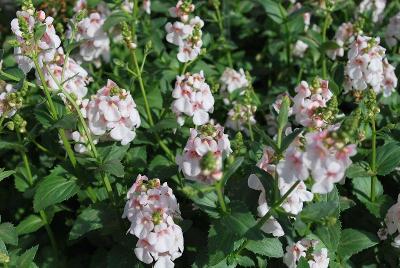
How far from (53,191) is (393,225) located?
2.21 m

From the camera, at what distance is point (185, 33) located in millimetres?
4363

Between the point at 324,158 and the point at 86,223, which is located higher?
the point at 324,158

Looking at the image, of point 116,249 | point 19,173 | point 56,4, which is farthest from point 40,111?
point 56,4

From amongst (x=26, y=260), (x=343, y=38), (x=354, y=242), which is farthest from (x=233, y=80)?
(x=26, y=260)

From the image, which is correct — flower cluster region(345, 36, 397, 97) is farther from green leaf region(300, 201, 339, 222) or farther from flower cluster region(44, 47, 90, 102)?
flower cluster region(44, 47, 90, 102)

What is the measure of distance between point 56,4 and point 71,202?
1.92 m

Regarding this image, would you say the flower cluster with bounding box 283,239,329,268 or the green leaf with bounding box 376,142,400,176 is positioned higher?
the green leaf with bounding box 376,142,400,176

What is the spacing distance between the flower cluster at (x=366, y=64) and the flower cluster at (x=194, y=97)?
3.45 feet

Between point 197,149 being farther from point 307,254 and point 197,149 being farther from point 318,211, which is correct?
point 307,254

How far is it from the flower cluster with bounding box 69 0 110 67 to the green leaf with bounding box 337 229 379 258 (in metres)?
2.48

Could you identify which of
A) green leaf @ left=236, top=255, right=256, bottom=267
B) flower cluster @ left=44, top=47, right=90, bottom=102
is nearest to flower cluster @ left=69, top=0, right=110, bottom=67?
flower cluster @ left=44, top=47, right=90, bottom=102

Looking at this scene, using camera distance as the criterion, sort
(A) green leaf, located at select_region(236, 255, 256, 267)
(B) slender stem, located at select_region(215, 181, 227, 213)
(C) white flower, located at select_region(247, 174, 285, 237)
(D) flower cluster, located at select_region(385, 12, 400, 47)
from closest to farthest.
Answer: (B) slender stem, located at select_region(215, 181, 227, 213) < (C) white flower, located at select_region(247, 174, 285, 237) < (A) green leaf, located at select_region(236, 255, 256, 267) < (D) flower cluster, located at select_region(385, 12, 400, 47)

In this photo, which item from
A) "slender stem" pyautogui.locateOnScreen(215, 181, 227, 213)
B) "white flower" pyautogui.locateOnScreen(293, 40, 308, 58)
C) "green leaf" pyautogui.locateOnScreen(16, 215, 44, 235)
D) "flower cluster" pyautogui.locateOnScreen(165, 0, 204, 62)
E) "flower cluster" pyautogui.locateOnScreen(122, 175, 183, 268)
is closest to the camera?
"slender stem" pyautogui.locateOnScreen(215, 181, 227, 213)

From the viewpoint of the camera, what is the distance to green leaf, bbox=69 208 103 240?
141 inches
